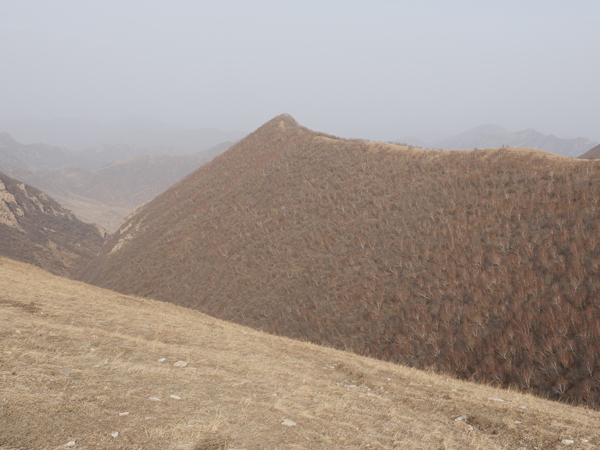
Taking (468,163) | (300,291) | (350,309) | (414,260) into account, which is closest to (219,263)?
(300,291)

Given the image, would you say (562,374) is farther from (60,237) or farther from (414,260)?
(60,237)

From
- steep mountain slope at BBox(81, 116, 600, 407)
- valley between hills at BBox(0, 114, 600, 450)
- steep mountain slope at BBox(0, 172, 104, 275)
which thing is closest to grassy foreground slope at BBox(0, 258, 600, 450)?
valley between hills at BBox(0, 114, 600, 450)

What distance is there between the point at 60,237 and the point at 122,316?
240ft

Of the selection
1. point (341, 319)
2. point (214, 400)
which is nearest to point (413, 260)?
point (341, 319)

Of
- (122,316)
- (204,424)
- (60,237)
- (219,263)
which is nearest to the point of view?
(204,424)

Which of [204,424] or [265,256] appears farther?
[265,256]

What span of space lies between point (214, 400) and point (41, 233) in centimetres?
7835

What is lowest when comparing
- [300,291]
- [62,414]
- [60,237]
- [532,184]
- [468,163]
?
[60,237]

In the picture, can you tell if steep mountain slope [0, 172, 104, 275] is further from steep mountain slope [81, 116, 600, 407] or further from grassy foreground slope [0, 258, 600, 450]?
grassy foreground slope [0, 258, 600, 450]

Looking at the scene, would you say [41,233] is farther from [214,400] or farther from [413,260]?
[214,400]

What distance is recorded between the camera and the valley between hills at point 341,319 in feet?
19.7

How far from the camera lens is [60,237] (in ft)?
233

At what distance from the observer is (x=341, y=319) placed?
20.0 meters

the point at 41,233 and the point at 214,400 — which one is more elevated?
the point at 214,400
